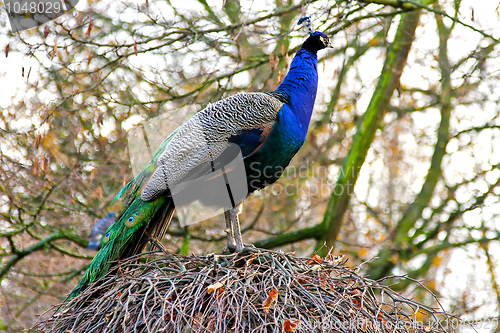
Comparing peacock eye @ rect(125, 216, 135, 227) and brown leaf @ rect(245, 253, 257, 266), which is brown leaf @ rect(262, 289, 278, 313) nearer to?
brown leaf @ rect(245, 253, 257, 266)

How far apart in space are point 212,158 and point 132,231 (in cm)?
74

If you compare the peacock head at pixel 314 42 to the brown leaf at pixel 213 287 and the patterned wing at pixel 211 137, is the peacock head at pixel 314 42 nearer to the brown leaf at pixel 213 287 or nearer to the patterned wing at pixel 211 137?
the patterned wing at pixel 211 137

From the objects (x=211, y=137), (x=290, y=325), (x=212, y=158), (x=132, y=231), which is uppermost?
(x=211, y=137)

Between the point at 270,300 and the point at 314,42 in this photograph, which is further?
the point at 314,42

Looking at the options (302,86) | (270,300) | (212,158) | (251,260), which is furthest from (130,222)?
(302,86)

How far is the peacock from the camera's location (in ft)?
11.4

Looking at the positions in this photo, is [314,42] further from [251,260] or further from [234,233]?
[251,260]

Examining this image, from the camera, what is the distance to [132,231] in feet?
11.3

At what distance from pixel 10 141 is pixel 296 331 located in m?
4.33

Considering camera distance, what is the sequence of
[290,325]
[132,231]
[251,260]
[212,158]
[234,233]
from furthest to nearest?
[234,233] → [212,158] → [132,231] → [251,260] → [290,325]

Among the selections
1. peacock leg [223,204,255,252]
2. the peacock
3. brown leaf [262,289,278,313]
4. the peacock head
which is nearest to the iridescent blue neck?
the peacock

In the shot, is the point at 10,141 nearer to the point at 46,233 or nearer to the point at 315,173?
the point at 46,233

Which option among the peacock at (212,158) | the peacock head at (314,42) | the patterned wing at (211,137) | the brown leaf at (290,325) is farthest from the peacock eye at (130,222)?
the peacock head at (314,42)

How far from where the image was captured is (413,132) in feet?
26.4
